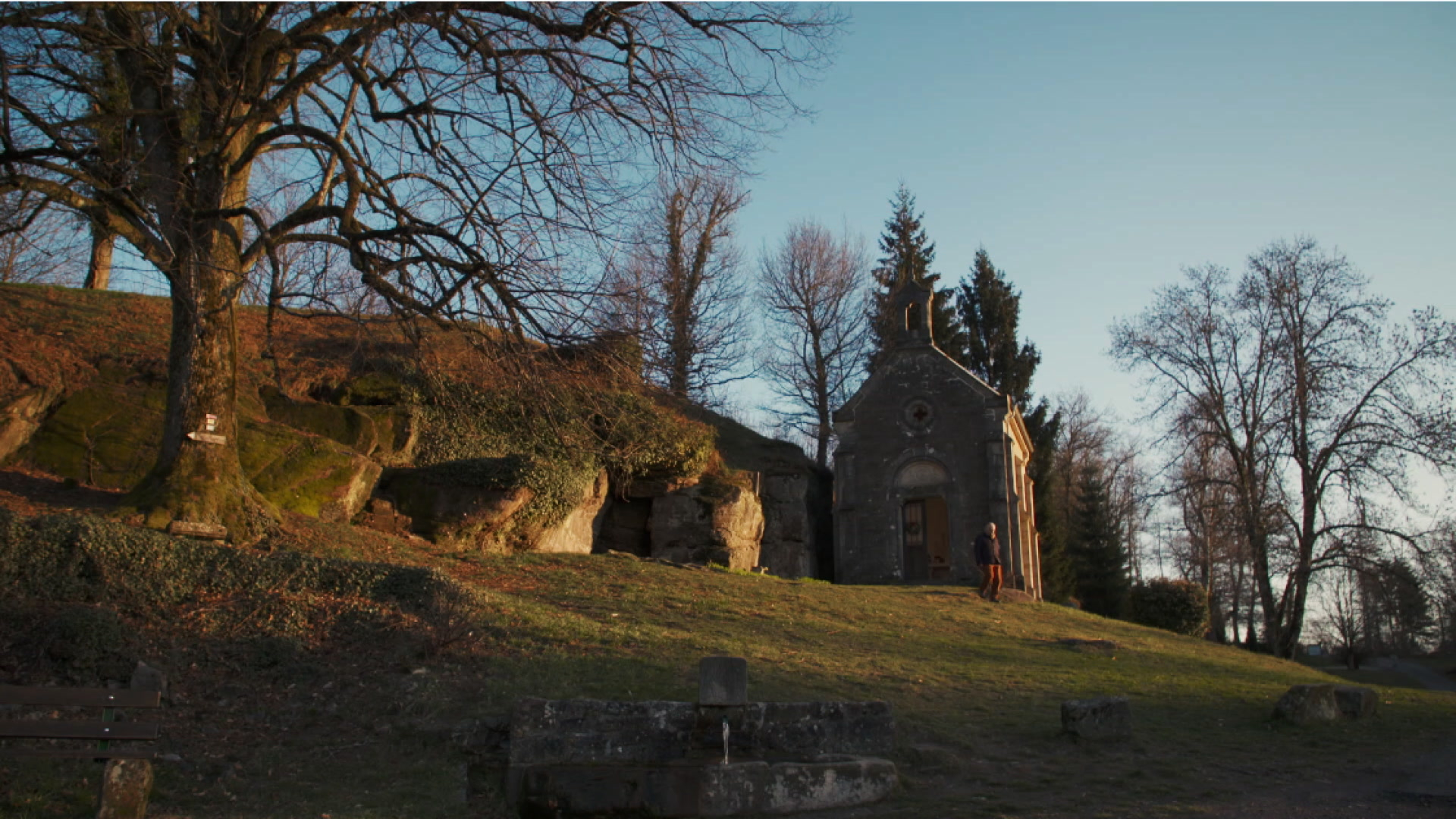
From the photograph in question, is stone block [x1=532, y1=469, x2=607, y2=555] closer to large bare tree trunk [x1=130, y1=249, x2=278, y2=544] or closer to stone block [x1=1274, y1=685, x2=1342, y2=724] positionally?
large bare tree trunk [x1=130, y1=249, x2=278, y2=544]

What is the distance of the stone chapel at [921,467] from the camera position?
28.2 metres

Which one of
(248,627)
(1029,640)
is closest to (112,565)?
(248,627)

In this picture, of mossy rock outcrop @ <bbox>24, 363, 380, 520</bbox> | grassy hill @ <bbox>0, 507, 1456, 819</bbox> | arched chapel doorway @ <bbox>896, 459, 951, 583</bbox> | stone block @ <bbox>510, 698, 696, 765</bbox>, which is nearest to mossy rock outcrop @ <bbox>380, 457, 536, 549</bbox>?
mossy rock outcrop @ <bbox>24, 363, 380, 520</bbox>

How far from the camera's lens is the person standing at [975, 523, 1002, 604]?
71.8 feet

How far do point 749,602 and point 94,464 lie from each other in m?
10.2

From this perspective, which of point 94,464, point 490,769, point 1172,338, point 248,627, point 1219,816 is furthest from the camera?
point 1172,338

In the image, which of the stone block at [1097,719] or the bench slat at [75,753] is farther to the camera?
the stone block at [1097,719]

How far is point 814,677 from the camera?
1075 cm

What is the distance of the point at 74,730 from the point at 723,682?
4452mm

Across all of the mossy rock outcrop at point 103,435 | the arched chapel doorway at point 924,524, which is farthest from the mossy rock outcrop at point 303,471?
the arched chapel doorway at point 924,524

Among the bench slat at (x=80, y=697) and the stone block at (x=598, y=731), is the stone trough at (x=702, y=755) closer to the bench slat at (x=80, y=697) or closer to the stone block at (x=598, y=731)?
the stone block at (x=598, y=731)

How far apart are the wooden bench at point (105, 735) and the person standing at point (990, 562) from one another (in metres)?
18.2

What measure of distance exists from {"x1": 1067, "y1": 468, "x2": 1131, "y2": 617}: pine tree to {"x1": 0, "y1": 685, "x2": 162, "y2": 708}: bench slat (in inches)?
1382

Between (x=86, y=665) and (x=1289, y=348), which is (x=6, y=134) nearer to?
(x=86, y=665)
